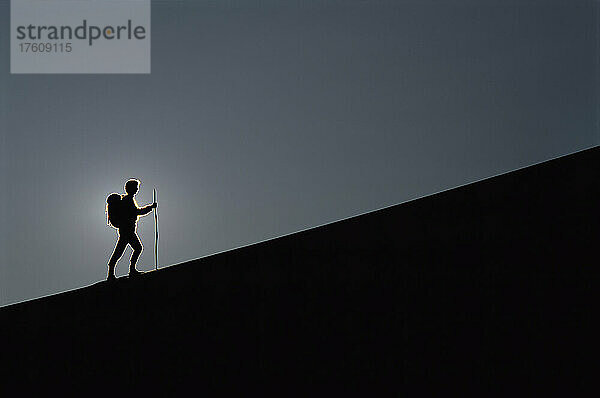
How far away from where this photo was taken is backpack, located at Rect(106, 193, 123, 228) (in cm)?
734

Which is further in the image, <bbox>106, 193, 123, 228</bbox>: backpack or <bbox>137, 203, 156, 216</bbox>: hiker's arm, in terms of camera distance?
<bbox>137, 203, 156, 216</bbox>: hiker's arm

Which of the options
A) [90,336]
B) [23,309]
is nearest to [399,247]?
[90,336]

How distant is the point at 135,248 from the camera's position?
760 cm

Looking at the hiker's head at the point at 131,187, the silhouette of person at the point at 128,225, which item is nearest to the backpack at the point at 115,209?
the silhouette of person at the point at 128,225

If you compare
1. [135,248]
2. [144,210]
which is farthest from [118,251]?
[144,210]

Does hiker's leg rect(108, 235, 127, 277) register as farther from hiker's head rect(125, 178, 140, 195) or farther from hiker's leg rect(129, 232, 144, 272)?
hiker's head rect(125, 178, 140, 195)

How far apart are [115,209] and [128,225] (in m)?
0.27

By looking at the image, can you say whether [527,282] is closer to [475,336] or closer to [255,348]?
[475,336]

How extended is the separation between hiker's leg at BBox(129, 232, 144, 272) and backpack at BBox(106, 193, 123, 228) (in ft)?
0.88

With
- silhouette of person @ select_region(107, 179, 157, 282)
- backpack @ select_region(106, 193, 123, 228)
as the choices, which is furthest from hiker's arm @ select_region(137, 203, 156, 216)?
backpack @ select_region(106, 193, 123, 228)

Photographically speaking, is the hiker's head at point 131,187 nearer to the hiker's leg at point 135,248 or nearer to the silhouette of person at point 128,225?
the silhouette of person at point 128,225

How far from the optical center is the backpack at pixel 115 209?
24.1 ft

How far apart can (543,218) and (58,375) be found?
16.1ft

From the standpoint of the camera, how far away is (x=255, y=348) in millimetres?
4777
